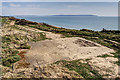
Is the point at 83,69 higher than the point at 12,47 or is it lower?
Result: lower

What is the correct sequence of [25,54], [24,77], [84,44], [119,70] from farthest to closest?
1. [84,44]
2. [25,54]
3. [119,70]
4. [24,77]

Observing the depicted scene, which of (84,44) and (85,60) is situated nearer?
(85,60)

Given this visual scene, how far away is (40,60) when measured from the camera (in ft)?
40.2

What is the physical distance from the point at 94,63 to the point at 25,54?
27.8ft

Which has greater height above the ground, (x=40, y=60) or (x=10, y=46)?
(x=10, y=46)

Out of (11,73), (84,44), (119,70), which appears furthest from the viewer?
(84,44)

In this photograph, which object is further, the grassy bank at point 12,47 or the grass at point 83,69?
the grassy bank at point 12,47

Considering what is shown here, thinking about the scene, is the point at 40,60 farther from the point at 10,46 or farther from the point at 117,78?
the point at 117,78

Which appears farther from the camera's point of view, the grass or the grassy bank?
the grassy bank

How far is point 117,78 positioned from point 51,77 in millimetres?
5398

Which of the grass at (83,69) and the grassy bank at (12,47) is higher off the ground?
the grassy bank at (12,47)

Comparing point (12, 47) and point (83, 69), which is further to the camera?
point (12, 47)

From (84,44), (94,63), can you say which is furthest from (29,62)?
(84,44)

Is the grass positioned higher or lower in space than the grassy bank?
lower
